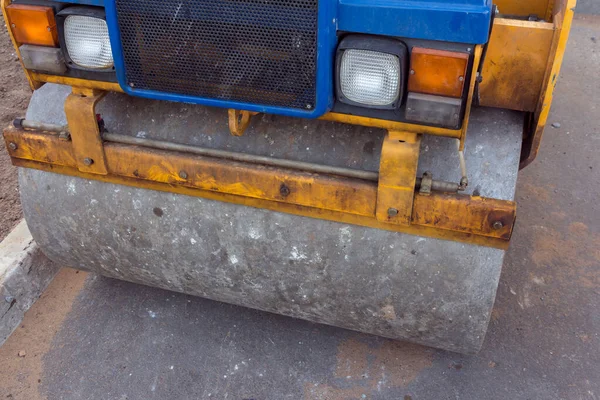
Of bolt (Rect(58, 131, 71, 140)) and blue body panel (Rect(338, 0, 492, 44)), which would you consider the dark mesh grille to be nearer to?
blue body panel (Rect(338, 0, 492, 44))

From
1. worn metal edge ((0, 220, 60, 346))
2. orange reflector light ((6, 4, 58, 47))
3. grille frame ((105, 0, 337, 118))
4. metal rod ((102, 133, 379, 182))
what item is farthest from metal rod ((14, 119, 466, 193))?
worn metal edge ((0, 220, 60, 346))

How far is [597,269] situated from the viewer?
108 inches

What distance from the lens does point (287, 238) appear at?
187 centimetres

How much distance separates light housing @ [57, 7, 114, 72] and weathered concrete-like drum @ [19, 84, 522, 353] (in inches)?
11.8

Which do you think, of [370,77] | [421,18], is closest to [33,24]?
[370,77]

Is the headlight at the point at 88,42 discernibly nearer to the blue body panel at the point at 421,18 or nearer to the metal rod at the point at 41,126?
the metal rod at the point at 41,126

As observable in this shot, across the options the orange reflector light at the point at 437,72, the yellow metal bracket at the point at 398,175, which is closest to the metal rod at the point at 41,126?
the yellow metal bracket at the point at 398,175

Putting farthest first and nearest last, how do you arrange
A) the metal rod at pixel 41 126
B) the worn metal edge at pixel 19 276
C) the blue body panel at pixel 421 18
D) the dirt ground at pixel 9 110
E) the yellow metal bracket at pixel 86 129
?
the dirt ground at pixel 9 110 → the worn metal edge at pixel 19 276 → the metal rod at pixel 41 126 → the yellow metal bracket at pixel 86 129 → the blue body panel at pixel 421 18

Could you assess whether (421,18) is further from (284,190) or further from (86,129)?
(86,129)

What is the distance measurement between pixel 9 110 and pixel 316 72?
2852 millimetres

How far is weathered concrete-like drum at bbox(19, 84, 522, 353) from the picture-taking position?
5.80 ft

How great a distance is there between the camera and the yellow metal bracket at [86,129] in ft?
5.91

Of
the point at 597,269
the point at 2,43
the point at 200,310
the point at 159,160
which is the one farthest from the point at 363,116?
the point at 2,43

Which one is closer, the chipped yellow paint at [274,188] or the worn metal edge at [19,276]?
the chipped yellow paint at [274,188]
